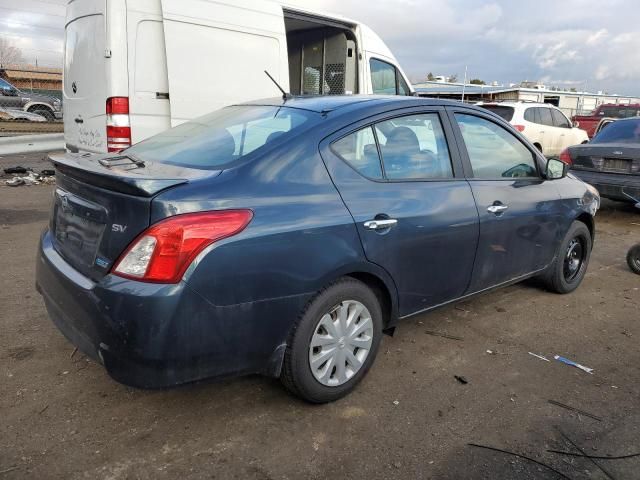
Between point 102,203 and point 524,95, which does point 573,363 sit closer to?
point 102,203

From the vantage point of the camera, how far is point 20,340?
11.3 feet

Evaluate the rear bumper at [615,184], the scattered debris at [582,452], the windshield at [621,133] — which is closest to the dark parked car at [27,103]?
the windshield at [621,133]

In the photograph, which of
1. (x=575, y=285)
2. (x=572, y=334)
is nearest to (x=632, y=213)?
(x=575, y=285)

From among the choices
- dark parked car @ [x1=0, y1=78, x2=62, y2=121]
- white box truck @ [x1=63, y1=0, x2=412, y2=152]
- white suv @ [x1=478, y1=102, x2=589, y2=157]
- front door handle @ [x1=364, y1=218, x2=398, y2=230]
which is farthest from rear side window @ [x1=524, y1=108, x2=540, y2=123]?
dark parked car @ [x1=0, y1=78, x2=62, y2=121]

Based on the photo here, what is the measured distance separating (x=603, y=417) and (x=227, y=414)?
6.61 ft

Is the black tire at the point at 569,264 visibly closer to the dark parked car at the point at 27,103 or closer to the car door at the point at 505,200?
the car door at the point at 505,200

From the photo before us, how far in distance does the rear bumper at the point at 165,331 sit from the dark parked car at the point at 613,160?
6811 mm

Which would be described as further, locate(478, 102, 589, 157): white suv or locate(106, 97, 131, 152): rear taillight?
locate(478, 102, 589, 157): white suv

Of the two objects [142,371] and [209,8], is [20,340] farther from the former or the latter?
[209,8]

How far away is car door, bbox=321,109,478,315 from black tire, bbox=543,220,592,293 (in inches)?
54.9

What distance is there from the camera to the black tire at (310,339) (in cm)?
261

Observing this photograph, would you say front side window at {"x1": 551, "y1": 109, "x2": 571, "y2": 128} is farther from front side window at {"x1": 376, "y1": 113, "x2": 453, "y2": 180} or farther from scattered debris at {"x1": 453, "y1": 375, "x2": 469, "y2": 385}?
scattered debris at {"x1": 453, "y1": 375, "x2": 469, "y2": 385}

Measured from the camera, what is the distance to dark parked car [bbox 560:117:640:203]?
25.2 ft

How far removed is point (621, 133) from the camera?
8242mm
